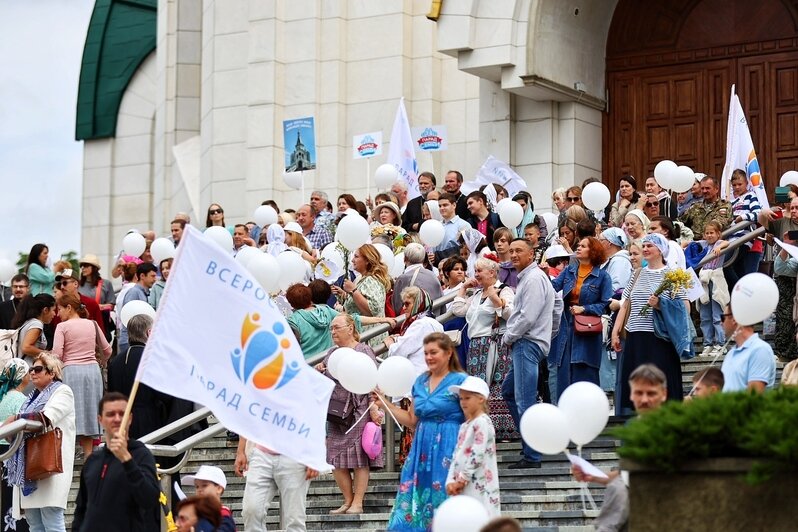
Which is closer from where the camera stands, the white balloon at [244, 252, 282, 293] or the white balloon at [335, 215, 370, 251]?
the white balloon at [244, 252, 282, 293]

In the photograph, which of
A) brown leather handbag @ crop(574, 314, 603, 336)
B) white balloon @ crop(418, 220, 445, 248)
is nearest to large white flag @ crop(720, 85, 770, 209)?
white balloon @ crop(418, 220, 445, 248)

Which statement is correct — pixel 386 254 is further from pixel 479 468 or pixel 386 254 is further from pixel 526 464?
pixel 479 468

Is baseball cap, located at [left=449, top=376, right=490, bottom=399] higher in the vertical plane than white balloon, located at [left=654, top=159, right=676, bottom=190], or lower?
lower

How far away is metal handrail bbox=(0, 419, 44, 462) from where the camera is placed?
522 inches

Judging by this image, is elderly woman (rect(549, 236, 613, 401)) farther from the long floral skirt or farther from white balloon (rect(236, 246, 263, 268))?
white balloon (rect(236, 246, 263, 268))

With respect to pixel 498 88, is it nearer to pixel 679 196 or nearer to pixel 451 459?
pixel 679 196

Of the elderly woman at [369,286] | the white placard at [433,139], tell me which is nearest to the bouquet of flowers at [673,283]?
the elderly woman at [369,286]

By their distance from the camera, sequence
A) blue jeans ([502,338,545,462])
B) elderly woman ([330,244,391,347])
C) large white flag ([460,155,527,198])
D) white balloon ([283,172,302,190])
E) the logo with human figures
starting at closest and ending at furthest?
the logo with human figures → blue jeans ([502,338,545,462]) → elderly woman ([330,244,391,347]) → large white flag ([460,155,527,198]) → white balloon ([283,172,302,190])

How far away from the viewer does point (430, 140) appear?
76.4ft

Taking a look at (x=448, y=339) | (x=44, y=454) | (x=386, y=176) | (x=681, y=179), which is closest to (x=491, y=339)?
(x=448, y=339)

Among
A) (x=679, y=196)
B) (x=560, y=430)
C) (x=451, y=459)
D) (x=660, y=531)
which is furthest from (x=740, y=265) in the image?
(x=660, y=531)

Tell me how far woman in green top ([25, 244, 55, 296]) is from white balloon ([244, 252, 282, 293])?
4224 mm

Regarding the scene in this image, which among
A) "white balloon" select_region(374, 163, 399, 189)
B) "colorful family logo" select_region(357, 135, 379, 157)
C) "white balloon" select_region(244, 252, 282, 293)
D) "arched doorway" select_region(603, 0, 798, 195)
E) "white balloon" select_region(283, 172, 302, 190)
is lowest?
"white balloon" select_region(244, 252, 282, 293)

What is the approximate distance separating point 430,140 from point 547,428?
13.1 metres
